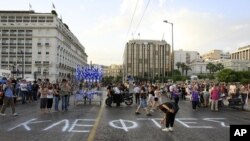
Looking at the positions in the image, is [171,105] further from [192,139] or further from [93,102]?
[93,102]

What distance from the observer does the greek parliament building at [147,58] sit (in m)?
184

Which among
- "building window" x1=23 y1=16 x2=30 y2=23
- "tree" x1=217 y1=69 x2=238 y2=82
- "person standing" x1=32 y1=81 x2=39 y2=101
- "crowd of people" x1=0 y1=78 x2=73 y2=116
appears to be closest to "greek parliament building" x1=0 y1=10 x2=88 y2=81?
"building window" x1=23 y1=16 x2=30 y2=23

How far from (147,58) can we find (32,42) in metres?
72.7

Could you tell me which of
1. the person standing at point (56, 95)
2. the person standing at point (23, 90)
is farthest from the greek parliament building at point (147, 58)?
the person standing at point (56, 95)

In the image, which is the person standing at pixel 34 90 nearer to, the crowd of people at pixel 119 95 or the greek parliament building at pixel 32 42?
the crowd of people at pixel 119 95

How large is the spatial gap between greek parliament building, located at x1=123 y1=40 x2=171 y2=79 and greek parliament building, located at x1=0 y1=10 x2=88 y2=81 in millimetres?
59187

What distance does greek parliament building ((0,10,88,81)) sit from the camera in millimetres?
123750

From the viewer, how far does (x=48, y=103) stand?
23.5 meters

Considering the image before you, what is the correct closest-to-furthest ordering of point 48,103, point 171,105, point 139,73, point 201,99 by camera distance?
point 171,105 < point 48,103 < point 201,99 < point 139,73

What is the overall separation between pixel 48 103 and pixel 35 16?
10661cm

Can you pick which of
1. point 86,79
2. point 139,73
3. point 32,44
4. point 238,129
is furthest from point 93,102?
point 139,73

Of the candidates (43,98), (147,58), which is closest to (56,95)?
(43,98)

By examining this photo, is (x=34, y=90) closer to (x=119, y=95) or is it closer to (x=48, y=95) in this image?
(x=119, y=95)

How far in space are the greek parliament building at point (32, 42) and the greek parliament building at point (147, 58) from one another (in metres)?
59.2
